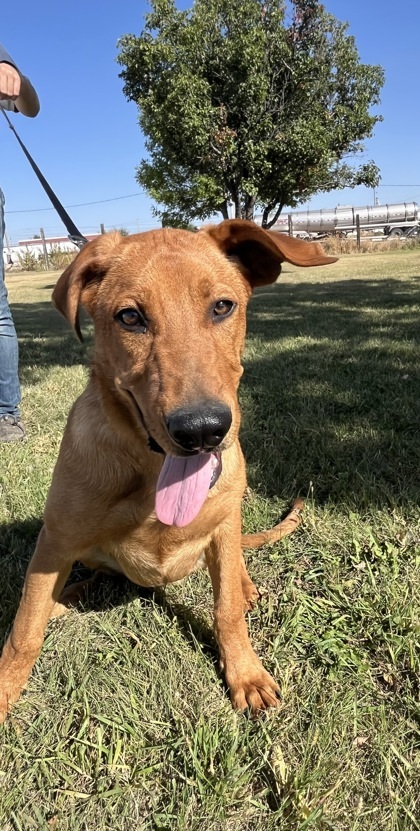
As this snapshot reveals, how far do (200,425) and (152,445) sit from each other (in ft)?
1.18

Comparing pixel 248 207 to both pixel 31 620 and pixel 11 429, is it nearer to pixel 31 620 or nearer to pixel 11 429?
pixel 11 429

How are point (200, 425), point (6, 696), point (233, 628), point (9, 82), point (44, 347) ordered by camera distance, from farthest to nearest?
point (44, 347), point (9, 82), point (233, 628), point (6, 696), point (200, 425)

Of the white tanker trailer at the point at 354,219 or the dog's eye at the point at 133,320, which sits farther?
the white tanker trailer at the point at 354,219

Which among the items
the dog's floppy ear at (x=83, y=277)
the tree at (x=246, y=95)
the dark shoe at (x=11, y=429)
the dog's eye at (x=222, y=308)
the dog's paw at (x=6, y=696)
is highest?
the tree at (x=246, y=95)

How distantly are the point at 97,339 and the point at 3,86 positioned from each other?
2.31 meters

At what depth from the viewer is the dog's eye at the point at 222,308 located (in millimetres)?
1985

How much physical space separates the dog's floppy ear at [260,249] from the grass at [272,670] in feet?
4.63

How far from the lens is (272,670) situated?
214 centimetres

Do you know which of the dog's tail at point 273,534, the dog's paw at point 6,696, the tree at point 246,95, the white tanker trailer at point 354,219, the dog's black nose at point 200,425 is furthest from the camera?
the white tanker trailer at point 354,219

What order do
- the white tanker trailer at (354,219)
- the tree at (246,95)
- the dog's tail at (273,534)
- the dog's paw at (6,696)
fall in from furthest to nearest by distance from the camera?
1. the white tanker trailer at (354,219)
2. the tree at (246,95)
3. the dog's tail at (273,534)
4. the dog's paw at (6,696)

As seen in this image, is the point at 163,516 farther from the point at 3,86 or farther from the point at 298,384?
the point at 298,384

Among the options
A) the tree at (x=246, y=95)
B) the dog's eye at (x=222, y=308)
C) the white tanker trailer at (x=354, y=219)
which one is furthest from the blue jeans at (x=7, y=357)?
the white tanker trailer at (x=354, y=219)

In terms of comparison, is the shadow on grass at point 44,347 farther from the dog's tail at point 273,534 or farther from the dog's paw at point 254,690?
the dog's paw at point 254,690

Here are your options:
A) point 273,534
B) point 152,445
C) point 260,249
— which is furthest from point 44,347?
point 152,445
